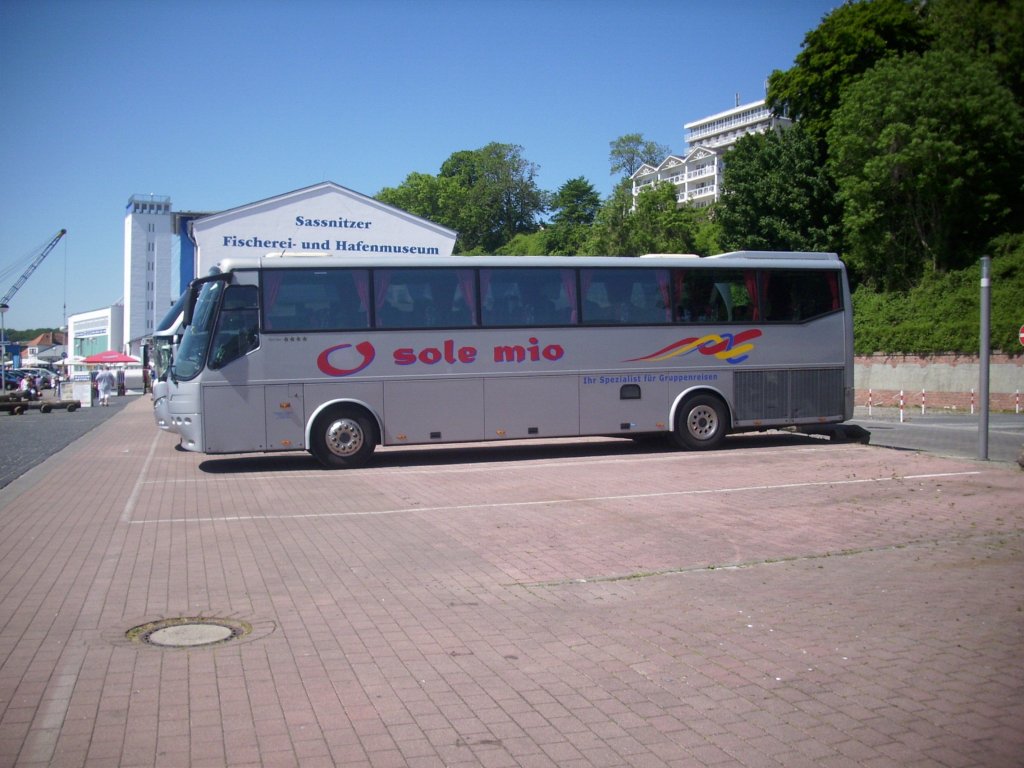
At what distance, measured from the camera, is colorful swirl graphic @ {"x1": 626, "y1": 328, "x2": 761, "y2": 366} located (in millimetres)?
17750

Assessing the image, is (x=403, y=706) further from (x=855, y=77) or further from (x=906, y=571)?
(x=855, y=77)

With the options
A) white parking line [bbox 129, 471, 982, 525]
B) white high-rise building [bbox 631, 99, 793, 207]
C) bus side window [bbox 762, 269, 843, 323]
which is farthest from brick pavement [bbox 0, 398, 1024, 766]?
white high-rise building [bbox 631, 99, 793, 207]

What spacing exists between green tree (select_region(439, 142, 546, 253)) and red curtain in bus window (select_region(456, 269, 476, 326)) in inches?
2980

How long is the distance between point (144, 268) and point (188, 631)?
124 meters

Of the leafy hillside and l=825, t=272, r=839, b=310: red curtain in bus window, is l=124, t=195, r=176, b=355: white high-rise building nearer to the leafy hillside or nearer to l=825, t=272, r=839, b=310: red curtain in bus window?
the leafy hillside

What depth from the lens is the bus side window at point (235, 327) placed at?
1573 cm

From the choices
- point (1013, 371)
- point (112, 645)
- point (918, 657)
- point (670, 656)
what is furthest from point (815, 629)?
point (1013, 371)

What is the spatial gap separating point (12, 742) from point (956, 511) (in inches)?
379

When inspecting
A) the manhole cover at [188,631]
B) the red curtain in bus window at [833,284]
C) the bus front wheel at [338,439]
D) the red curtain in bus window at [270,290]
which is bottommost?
the manhole cover at [188,631]

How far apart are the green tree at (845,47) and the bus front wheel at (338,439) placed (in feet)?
122

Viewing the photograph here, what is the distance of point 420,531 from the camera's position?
33.4ft

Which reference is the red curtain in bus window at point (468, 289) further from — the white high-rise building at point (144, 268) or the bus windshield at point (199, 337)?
the white high-rise building at point (144, 268)

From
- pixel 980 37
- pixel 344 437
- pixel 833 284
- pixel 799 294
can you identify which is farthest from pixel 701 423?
pixel 980 37

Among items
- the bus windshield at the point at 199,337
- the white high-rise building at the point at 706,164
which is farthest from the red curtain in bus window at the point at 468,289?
the white high-rise building at the point at 706,164
